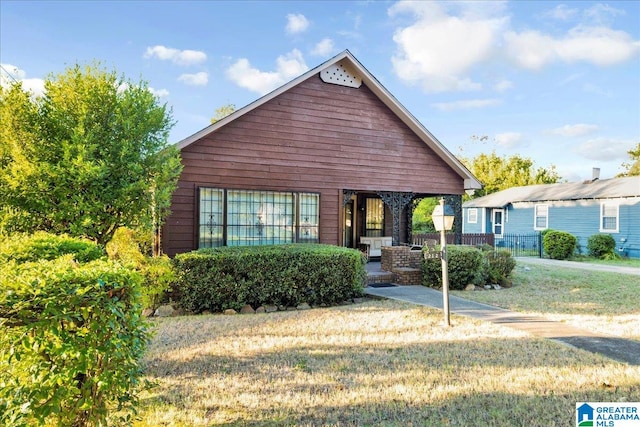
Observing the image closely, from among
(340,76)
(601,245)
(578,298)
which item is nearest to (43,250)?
(340,76)

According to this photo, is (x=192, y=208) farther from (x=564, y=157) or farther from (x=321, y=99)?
(x=564, y=157)

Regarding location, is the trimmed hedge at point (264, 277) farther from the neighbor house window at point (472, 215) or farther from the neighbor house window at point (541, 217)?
the neighbor house window at point (472, 215)

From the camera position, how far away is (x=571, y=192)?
23969mm

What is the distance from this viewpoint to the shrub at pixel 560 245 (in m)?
19.8

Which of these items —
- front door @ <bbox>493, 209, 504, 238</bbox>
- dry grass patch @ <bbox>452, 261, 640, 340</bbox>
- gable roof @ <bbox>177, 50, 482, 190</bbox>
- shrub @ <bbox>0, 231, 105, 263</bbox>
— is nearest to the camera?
shrub @ <bbox>0, 231, 105, 263</bbox>

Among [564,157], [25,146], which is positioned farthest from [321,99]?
[564,157]

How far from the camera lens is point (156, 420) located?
139 inches

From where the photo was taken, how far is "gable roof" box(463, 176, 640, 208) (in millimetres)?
21125

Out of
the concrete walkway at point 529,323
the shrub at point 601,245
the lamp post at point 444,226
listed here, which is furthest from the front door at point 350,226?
the shrub at point 601,245

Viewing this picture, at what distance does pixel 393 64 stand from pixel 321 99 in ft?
29.3

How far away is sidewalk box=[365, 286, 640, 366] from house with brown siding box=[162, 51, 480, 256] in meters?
3.10

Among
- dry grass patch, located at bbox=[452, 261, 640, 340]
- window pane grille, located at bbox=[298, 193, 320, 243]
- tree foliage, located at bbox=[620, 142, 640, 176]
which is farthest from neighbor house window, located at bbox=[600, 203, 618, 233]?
tree foliage, located at bbox=[620, 142, 640, 176]

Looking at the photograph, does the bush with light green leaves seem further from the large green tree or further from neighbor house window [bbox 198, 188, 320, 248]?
neighbor house window [bbox 198, 188, 320, 248]

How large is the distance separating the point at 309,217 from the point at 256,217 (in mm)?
1586
